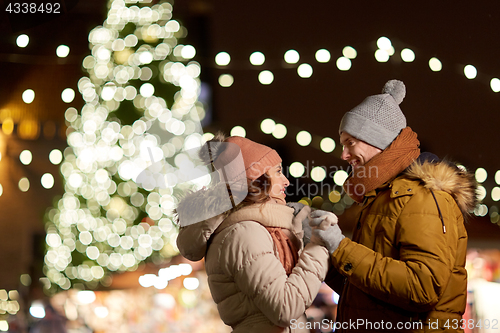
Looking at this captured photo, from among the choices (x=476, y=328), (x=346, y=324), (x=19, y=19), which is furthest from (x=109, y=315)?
(x=346, y=324)

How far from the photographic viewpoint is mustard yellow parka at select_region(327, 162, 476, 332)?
181cm

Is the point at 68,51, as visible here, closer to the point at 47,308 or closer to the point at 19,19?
the point at 19,19

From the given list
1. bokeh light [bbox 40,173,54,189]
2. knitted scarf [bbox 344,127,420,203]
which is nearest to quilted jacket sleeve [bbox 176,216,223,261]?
knitted scarf [bbox 344,127,420,203]

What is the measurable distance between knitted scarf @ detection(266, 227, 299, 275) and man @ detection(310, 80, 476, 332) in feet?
0.44

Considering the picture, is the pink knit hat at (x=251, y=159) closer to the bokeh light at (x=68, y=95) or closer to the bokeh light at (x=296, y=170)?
the bokeh light at (x=296, y=170)

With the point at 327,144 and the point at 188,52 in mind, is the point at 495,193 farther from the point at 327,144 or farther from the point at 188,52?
the point at 188,52

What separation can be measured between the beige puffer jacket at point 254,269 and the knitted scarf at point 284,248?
0.03 meters

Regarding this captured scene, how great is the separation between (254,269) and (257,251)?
70 millimetres

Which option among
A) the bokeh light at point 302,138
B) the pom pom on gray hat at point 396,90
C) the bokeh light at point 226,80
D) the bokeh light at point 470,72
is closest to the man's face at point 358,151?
the pom pom on gray hat at point 396,90

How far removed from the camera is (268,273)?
178 centimetres

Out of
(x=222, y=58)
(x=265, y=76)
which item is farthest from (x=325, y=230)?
(x=265, y=76)

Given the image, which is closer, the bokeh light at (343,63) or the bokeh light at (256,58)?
the bokeh light at (343,63)

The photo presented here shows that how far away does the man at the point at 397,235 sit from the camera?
5.97 ft

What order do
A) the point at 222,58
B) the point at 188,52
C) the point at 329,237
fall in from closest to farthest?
the point at 329,237 < the point at 222,58 < the point at 188,52
